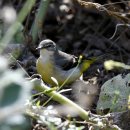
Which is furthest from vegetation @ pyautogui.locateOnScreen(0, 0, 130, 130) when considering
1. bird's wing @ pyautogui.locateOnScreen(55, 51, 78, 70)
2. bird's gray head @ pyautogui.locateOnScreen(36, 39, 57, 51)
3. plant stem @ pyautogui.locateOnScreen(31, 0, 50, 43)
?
bird's wing @ pyautogui.locateOnScreen(55, 51, 78, 70)

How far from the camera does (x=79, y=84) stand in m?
5.33

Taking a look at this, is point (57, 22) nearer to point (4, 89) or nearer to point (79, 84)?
point (79, 84)


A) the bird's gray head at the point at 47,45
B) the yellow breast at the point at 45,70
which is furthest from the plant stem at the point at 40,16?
the yellow breast at the point at 45,70

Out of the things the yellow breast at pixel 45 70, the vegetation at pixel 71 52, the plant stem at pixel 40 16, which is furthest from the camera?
the yellow breast at pixel 45 70

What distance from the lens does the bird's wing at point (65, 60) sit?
5.68 meters

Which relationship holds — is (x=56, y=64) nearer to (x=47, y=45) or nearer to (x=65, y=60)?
(x=65, y=60)

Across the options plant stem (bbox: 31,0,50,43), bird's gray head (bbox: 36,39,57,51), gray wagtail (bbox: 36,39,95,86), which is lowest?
gray wagtail (bbox: 36,39,95,86)

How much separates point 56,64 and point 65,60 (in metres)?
0.16

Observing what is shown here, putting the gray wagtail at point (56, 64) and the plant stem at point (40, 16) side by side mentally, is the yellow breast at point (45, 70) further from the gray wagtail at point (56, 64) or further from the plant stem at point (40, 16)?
the plant stem at point (40, 16)

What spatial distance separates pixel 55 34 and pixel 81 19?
1.60 feet

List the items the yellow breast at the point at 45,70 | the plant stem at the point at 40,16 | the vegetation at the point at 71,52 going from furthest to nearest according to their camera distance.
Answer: the yellow breast at the point at 45,70 < the plant stem at the point at 40,16 < the vegetation at the point at 71,52

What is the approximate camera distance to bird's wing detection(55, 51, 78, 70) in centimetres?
568

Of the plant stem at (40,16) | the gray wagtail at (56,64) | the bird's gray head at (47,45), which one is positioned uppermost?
the plant stem at (40,16)

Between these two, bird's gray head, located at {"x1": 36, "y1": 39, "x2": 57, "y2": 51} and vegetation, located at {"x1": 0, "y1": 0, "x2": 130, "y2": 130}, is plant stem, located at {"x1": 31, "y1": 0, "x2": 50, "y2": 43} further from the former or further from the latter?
bird's gray head, located at {"x1": 36, "y1": 39, "x2": 57, "y2": 51}
